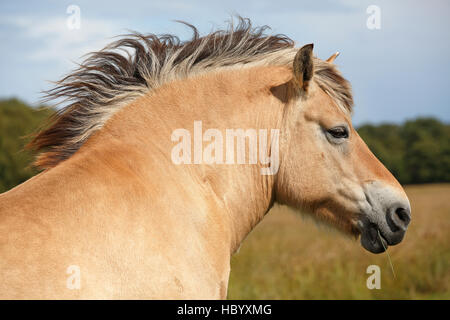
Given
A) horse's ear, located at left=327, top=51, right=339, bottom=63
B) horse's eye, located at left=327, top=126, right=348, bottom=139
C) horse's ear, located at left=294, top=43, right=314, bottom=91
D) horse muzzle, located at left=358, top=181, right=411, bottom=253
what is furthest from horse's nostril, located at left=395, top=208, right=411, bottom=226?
horse's ear, located at left=327, top=51, right=339, bottom=63

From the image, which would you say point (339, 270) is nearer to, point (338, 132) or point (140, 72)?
point (338, 132)

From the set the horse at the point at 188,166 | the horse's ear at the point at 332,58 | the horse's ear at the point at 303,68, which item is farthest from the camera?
the horse's ear at the point at 332,58

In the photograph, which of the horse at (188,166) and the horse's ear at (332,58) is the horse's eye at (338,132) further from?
the horse's ear at (332,58)

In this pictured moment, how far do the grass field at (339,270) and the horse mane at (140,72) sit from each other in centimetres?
589

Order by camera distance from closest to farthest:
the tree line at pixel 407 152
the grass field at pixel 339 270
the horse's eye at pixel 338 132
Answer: the horse's eye at pixel 338 132 → the grass field at pixel 339 270 → the tree line at pixel 407 152

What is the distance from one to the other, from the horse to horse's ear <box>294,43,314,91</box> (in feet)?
0.04

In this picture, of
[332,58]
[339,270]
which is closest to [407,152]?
[339,270]

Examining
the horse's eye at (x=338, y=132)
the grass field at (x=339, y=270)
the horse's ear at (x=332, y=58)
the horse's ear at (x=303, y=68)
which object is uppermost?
the horse's ear at (x=332, y=58)

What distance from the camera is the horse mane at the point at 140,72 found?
3422 millimetres

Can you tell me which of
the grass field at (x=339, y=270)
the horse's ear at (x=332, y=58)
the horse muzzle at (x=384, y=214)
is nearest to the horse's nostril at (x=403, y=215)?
the horse muzzle at (x=384, y=214)

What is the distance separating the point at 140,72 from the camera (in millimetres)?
3584

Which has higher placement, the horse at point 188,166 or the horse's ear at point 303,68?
the horse's ear at point 303,68
